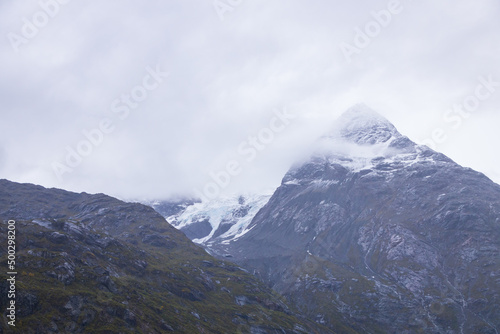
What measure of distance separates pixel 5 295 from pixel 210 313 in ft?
309

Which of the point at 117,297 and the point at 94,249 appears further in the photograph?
the point at 94,249

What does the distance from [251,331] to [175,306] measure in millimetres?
36088

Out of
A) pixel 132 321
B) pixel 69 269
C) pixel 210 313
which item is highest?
pixel 69 269

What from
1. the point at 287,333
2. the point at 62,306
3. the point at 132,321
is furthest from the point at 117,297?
the point at 287,333

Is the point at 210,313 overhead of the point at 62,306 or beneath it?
beneath

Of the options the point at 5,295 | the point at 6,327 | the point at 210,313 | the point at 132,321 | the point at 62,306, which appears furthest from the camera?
the point at 210,313

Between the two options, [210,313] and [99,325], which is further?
[210,313]

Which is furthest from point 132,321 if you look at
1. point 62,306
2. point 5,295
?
point 5,295

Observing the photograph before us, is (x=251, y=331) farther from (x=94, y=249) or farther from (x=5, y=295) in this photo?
(x=5, y=295)

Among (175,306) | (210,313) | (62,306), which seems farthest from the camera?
(210,313)

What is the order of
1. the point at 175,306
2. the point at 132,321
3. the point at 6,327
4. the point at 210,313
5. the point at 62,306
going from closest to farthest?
the point at 6,327
the point at 62,306
the point at 132,321
the point at 175,306
the point at 210,313

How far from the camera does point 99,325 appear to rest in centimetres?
11894

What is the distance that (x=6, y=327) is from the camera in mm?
97562

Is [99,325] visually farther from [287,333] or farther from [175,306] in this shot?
[287,333]
